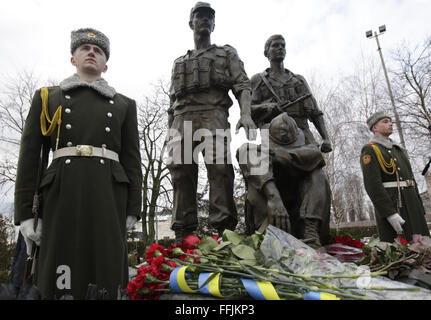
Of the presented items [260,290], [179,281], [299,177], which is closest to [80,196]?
[179,281]

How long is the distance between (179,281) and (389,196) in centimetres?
304

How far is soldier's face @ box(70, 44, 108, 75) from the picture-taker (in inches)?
101

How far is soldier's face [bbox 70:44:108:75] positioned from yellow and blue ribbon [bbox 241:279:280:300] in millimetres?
1914

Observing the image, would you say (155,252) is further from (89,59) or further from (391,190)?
(391,190)

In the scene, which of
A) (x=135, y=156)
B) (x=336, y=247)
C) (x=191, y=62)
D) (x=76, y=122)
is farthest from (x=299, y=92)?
(x=76, y=122)

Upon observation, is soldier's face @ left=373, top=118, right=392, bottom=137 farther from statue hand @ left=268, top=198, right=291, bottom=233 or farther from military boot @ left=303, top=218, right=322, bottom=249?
statue hand @ left=268, top=198, right=291, bottom=233

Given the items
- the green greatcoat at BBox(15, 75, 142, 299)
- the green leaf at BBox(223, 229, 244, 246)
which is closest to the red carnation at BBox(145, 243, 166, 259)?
the green greatcoat at BBox(15, 75, 142, 299)

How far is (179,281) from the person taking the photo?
2045 millimetres

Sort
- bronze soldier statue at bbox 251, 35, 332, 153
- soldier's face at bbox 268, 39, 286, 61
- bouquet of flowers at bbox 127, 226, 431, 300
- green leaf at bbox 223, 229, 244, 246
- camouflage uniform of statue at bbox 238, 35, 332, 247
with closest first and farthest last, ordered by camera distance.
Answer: bouquet of flowers at bbox 127, 226, 431, 300 → green leaf at bbox 223, 229, 244, 246 → camouflage uniform of statue at bbox 238, 35, 332, 247 → bronze soldier statue at bbox 251, 35, 332, 153 → soldier's face at bbox 268, 39, 286, 61

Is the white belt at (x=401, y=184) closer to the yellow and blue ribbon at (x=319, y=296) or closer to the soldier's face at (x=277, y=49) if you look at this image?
the soldier's face at (x=277, y=49)

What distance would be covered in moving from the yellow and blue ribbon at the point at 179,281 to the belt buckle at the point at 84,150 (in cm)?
98

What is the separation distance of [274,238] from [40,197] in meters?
1.60

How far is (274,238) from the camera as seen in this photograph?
2.18m
